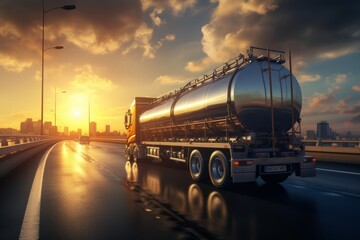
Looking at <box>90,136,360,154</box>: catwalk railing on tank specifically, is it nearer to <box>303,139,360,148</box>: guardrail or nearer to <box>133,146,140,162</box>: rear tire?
<box>303,139,360,148</box>: guardrail

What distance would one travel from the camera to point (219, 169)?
9648mm

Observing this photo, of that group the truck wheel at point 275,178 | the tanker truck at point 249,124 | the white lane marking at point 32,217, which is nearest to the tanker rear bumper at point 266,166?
the tanker truck at point 249,124

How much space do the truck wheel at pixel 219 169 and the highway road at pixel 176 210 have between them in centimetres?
24

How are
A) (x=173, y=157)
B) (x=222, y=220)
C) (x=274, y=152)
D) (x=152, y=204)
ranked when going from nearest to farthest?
(x=222, y=220) → (x=152, y=204) → (x=274, y=152) → (x=173, y=157)

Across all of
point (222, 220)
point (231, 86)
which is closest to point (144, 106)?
point (231, 86)

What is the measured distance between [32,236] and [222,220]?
3082 mm

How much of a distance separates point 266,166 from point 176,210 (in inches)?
129

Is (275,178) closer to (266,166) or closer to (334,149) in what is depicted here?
(266,166)

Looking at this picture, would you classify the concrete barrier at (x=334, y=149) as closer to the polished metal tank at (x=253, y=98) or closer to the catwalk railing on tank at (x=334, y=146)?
the catwalk railing on tank at (x=334, y=146)

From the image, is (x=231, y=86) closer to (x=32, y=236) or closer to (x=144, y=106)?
(x=32, y=236)

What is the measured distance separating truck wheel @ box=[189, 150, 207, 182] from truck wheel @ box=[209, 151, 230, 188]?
0.60 metres

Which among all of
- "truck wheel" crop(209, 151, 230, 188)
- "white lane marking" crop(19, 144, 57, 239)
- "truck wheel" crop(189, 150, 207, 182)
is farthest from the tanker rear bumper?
"white lane marking" crop(19, 144, 57, 239)

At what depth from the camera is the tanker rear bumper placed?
8.49m

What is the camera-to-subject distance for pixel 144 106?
18.9m
